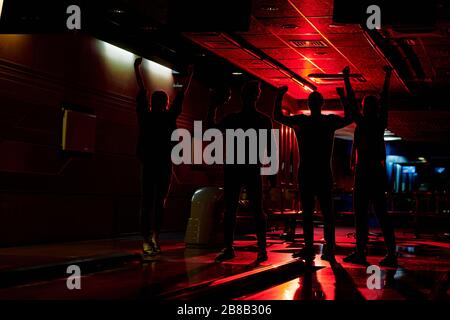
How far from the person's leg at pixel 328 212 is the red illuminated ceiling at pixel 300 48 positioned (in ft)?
9.40

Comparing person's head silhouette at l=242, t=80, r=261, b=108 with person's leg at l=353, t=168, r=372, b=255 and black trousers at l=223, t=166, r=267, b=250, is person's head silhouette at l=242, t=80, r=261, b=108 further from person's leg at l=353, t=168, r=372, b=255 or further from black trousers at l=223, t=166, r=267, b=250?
person's leg at l=353, t=168, r=372, b=255

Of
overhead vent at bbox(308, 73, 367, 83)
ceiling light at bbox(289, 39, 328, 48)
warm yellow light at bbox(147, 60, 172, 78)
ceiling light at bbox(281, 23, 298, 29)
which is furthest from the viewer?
overhead vent at bbox(308, 73, 367, 83)

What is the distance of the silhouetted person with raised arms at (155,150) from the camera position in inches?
343

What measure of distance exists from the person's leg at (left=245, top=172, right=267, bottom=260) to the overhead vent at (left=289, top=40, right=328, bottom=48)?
179 inches

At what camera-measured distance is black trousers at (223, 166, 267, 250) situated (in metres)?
8.50

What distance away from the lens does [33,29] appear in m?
9.28

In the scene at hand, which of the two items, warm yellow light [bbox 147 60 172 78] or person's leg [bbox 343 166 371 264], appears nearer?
person's leg [bbox 343 166 371 264]

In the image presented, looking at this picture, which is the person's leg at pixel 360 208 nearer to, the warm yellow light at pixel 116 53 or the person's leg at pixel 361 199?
the person's leg at pixel 361 199

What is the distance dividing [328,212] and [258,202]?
96 cm

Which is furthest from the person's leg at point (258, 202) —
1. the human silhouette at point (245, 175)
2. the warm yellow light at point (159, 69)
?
the warm yellow light at point (159, 69)

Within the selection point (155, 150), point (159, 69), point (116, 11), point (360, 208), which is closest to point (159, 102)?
point (155, 150)

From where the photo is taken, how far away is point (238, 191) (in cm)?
855

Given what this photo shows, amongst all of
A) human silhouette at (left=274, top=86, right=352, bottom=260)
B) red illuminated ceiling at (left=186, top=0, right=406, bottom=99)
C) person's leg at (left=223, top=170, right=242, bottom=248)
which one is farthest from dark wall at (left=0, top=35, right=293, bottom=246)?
human silhouette at (left=274, top=86, right=352, bottom=260)
